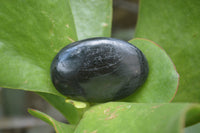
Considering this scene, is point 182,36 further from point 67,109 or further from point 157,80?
point 67,109

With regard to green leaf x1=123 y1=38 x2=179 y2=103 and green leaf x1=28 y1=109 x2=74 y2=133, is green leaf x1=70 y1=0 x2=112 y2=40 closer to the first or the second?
green leaf x1=123 y1=38 x2=179 y2=103

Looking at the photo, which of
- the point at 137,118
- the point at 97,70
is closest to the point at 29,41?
the point at 97,70

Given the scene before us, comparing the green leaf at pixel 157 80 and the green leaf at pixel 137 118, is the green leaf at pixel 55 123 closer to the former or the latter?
the green leaf at pixel 137 118

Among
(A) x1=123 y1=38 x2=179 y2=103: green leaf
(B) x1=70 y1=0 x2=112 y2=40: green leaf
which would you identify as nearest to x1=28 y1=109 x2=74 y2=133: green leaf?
(A) x1=123 y1=38 x2=179 y2=103: green leaf

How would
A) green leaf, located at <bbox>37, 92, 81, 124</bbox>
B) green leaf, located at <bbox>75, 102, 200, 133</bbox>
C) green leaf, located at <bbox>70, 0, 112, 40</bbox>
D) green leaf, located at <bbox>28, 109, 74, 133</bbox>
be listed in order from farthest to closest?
green leaf, located at <bbox>70, 0, 112, 40</bbox> → green leaf, located at <bbox>37, 92, 81, 124</bbox> → green leaf, located at <bbox>28, 109, 74, 133</bbox> → green leaf, located at <bbox>75, 102, 200, 133</bbox>

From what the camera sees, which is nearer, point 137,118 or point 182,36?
point 137,118

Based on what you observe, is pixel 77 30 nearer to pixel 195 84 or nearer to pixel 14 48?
pixel 14 48

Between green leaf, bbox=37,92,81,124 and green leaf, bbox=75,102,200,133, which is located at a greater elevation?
green leaf, bbox=75,102,200,133
